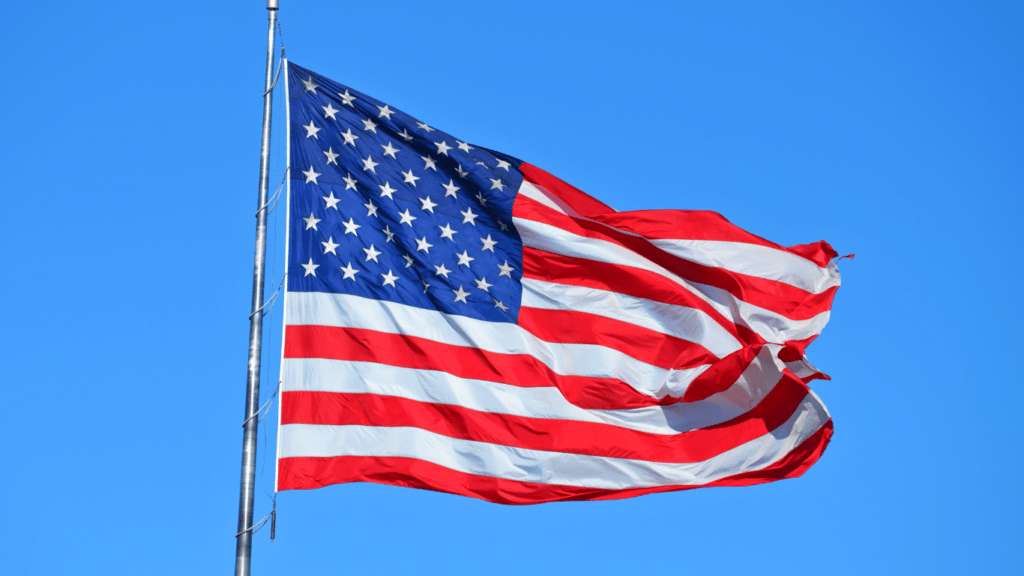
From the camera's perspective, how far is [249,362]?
14680mm

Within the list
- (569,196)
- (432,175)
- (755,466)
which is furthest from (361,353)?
(755,466)

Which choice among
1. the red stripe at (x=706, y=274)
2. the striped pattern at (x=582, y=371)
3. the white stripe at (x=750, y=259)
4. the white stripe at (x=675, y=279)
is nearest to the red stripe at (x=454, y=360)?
the striped pattern at (x=582, y=371)

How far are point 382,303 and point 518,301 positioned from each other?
2.42 m

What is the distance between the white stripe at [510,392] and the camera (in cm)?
1612

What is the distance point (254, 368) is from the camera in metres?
14.6

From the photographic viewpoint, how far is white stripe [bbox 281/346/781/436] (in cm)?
1612

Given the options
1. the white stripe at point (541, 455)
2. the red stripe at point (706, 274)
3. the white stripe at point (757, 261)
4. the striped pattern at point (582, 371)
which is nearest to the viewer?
the white stripe at point (541, 455)

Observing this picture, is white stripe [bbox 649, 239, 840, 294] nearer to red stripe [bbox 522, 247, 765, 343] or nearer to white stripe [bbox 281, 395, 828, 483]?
red stripe [bbox 522, 247, 765, 343]

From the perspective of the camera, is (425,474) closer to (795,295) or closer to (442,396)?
(442,396)

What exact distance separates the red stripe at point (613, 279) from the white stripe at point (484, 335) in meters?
1.08

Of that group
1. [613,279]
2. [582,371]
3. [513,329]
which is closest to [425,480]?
[513,329]

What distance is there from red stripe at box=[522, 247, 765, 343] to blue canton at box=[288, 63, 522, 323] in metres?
0.50

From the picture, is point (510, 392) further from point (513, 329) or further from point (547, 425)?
point (513, 329)

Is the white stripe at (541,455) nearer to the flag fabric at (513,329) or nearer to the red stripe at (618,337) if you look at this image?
the flag fabric at (513,329)
